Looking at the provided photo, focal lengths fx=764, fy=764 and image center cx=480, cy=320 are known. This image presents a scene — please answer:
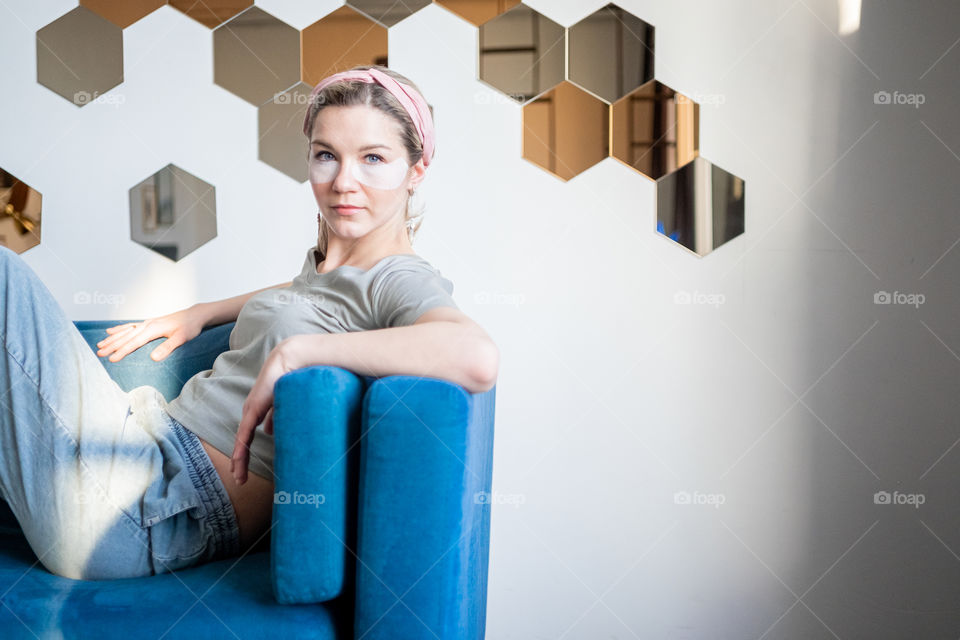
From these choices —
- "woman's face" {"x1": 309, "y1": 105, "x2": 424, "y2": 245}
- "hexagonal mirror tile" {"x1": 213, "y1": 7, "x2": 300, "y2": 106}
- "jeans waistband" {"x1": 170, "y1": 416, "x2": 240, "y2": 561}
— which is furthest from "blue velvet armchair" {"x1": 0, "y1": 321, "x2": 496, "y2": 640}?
"hexagonal mirror tile" {"x1": 213, "y1": 7, "x2": 300, "y2": 106}

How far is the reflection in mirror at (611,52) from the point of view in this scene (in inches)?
→ 68.1

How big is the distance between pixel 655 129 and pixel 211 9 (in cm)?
106

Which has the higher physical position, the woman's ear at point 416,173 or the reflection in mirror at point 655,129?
the reflection in mirror at point 655,129

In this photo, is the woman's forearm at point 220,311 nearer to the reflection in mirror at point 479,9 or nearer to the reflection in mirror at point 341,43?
the reflection in mirror at point 341,43

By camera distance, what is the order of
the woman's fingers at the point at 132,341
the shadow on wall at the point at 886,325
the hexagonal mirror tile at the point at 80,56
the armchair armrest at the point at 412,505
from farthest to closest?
1. the hexagonal mirror tile at the point at 80,56
2. the shadow on wall at the point at 886,325
3. the woman's fingers at the point at 132,341
4. the armchair armrest at the point at 412,505

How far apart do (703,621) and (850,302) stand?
Result: 80cm

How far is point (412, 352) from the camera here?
950 mm

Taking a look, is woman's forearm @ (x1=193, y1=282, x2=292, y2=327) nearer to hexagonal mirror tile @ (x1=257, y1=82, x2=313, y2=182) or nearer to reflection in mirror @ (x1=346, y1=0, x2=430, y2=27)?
hexagonal mirror tile @ (x1=257, y1=82, x2=313, y2=182)

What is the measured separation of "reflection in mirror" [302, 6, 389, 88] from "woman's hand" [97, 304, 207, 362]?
2.17 feet

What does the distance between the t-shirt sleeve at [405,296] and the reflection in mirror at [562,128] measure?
67 cm

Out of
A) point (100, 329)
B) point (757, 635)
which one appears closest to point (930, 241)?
point (757, 635)

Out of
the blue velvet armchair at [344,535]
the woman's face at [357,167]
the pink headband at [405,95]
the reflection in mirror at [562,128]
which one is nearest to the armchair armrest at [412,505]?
the blue velvet armchair at [344,535]

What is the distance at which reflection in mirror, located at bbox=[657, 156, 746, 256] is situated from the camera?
1719mm

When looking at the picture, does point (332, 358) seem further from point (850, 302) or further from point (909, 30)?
point (909, 30)
